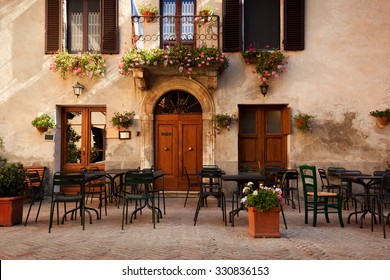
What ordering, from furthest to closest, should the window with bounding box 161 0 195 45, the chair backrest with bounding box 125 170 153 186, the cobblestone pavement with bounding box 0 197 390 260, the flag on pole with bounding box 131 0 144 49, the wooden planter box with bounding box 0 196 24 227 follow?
the window with bounding box 161 0 195 45
the flag on pole with bounding box 131 0 144 49
the wooden planter box with bounding box 0 196 24 227
the chair backrest with bounding box 125 170 153 186
the cobblestone pavement with bounding box 0 197 390 260

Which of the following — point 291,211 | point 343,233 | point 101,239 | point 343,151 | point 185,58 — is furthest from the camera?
point 343,151

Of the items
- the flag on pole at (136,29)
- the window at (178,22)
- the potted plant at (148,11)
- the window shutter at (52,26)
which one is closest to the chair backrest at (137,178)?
the flag on pole at (136,29)

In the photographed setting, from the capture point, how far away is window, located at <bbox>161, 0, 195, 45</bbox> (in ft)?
32.6

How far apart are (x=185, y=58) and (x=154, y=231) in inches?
185

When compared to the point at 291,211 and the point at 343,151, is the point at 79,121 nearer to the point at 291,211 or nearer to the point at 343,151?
the point at 291,211

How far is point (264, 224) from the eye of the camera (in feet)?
17.7

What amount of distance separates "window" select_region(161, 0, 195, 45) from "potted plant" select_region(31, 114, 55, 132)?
3.72 metres

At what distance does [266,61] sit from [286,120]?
164 cm

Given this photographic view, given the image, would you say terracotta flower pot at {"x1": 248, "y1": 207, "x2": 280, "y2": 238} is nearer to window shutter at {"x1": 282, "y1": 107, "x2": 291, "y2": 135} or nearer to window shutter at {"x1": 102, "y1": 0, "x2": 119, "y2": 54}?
window shutter at {"x1": 282, "y1": 107, "x2": 291, "y2": 135}

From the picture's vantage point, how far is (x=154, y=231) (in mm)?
5805

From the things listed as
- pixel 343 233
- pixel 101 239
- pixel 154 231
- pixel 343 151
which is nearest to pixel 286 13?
pixel 343 151

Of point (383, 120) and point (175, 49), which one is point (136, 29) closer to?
point (175, 49)

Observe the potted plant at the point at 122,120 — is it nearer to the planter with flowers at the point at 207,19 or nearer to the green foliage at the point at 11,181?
the planter with flowers at the point at 207,19

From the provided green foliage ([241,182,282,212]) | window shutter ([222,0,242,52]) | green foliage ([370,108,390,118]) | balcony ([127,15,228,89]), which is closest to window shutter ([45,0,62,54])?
balcony ([127,15,228,89])
